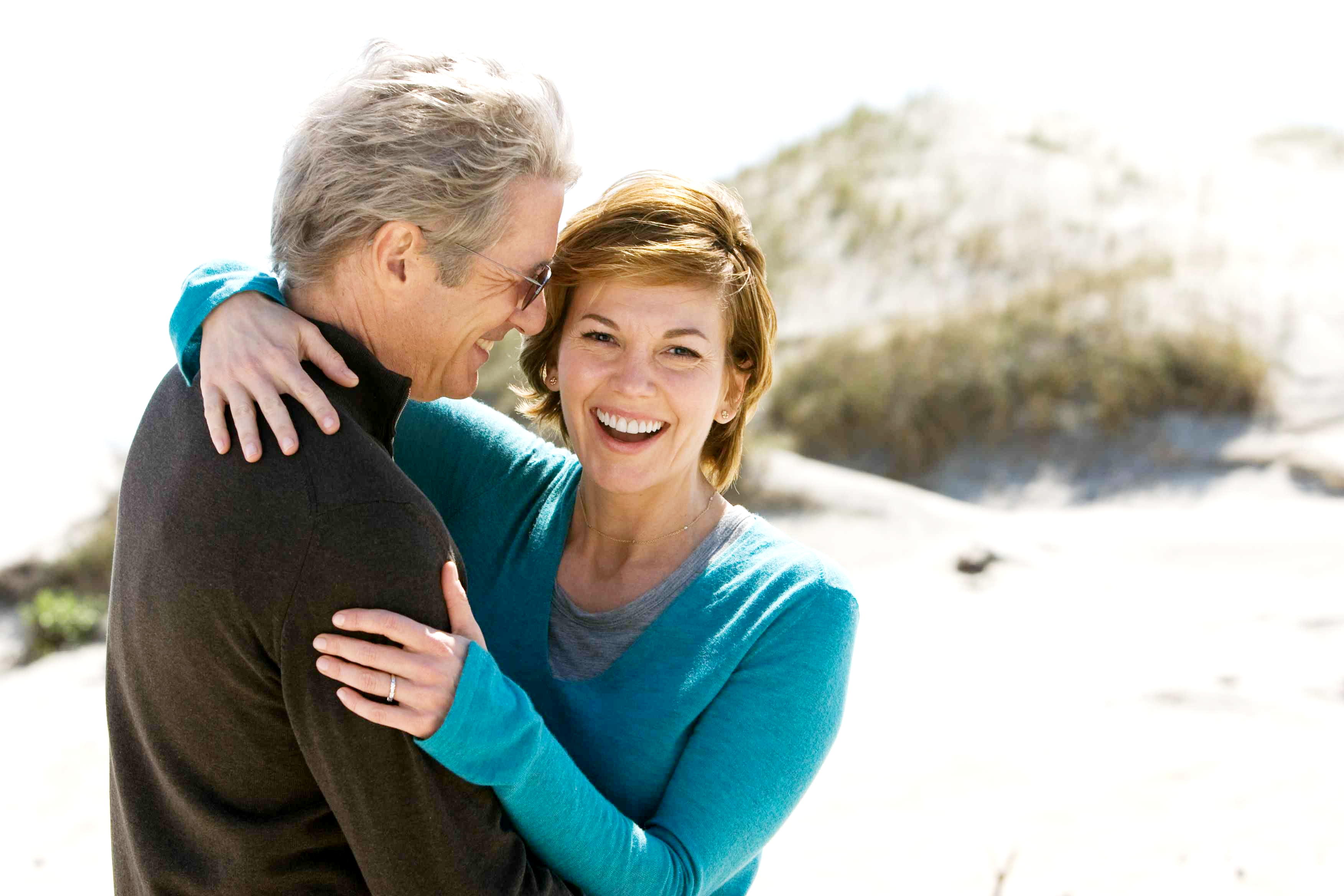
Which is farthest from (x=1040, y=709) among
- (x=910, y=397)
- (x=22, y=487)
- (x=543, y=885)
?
(x=22, y=487)

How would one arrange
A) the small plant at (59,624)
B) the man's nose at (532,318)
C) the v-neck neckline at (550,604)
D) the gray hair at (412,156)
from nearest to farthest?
the gray hair at (412,156) < the man's nose at (532,318) < the v-neck neckline at (550,604) < the small plant at (59,624)

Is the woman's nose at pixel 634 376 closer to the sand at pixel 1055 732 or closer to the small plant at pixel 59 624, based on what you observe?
the sand at pixel 1055 732

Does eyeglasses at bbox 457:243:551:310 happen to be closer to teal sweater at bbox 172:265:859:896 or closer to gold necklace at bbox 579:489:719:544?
teal sweater at bbox 172:265:859:896

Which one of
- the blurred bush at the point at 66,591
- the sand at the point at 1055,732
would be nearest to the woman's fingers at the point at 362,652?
the sand at the point at 1055,732

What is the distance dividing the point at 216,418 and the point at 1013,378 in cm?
1202

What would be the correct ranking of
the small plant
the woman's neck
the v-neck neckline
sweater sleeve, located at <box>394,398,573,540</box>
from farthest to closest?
1. the small plant
2. sweater sleeve, located at <box>394,398,573,540</box>
3. the woman's neck
4. the v-neck neckline

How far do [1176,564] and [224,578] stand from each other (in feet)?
28.2

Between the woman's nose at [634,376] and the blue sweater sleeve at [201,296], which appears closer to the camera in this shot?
the blue sweater sleeve at [201,296]

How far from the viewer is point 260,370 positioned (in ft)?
5.88

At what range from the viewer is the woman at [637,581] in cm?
195

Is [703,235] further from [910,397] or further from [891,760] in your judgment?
[910,397]

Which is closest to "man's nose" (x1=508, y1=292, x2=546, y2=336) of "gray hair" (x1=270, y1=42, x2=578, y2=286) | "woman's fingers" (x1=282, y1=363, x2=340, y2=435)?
"gray hair" (x1=270, y1=42, x2=578, y2=286)

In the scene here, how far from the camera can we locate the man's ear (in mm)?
1904

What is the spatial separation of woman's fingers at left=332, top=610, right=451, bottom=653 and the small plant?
8.80 m
